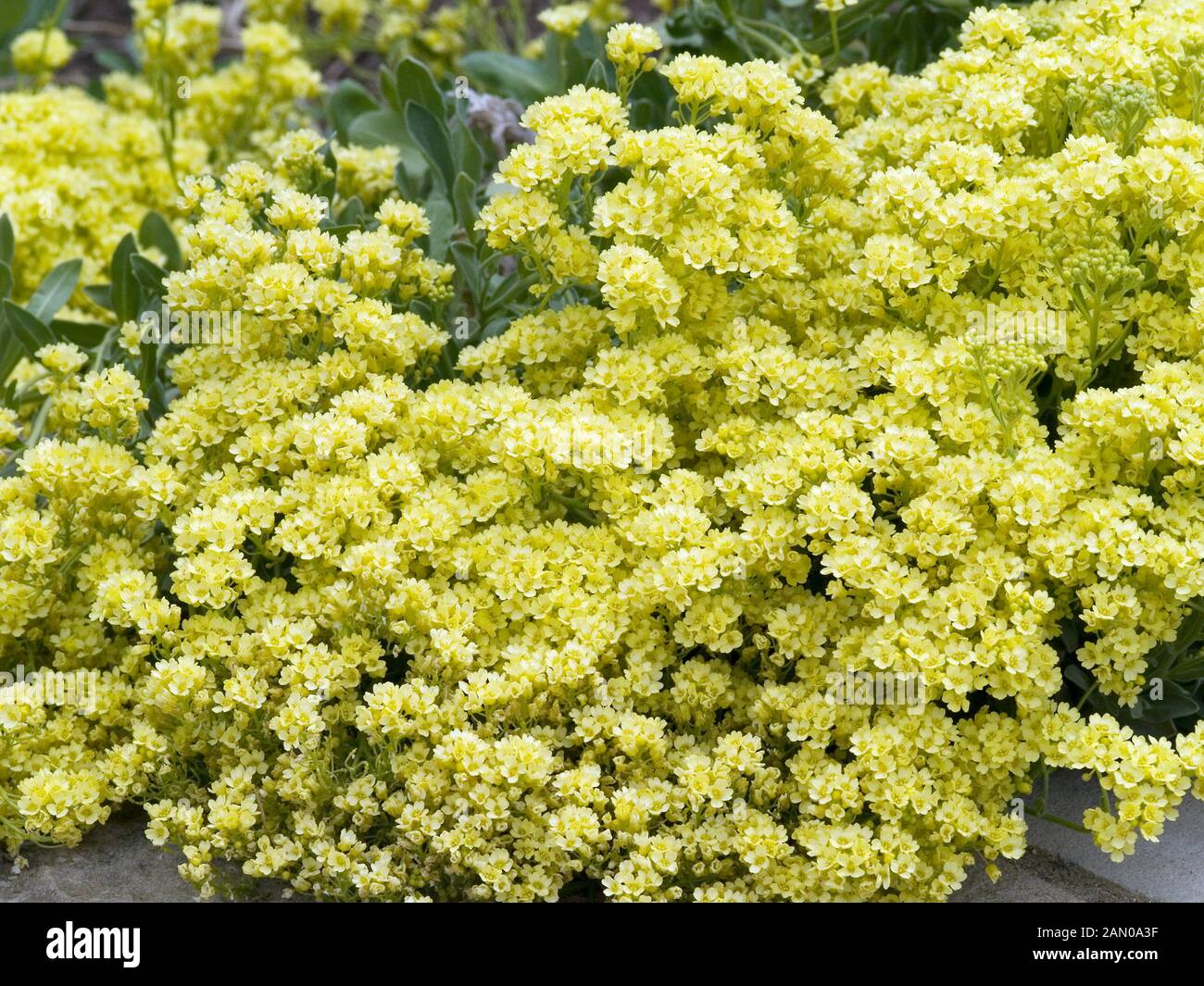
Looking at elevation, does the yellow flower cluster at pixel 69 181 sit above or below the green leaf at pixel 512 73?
below

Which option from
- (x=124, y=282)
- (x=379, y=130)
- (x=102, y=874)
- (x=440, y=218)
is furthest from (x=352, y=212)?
(x=102, y=874)

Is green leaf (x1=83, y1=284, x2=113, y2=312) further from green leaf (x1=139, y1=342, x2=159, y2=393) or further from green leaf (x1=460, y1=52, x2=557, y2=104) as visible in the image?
green leaf (x1=460, y1=52, x2=557, y2=104)

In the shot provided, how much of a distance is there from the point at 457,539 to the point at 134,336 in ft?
3.21

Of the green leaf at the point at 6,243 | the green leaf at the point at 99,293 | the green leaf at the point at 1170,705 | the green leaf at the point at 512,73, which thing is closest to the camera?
the green leaf at the point at 1170,705

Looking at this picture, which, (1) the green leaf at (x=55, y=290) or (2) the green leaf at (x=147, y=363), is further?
(1) the green leaf at (x=55, y=290)

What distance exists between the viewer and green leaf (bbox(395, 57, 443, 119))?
3537mm

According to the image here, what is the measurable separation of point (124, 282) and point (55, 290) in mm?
276

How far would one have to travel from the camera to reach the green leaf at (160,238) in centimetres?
374

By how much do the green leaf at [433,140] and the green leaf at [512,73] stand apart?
78 cm

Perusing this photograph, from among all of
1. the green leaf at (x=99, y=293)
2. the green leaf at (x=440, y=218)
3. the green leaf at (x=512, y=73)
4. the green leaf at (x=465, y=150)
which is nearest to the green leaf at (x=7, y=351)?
the green leaf at (x=99, y=293)

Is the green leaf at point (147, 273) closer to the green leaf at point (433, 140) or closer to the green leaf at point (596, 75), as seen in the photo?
the green leaf at point (433, 140)
